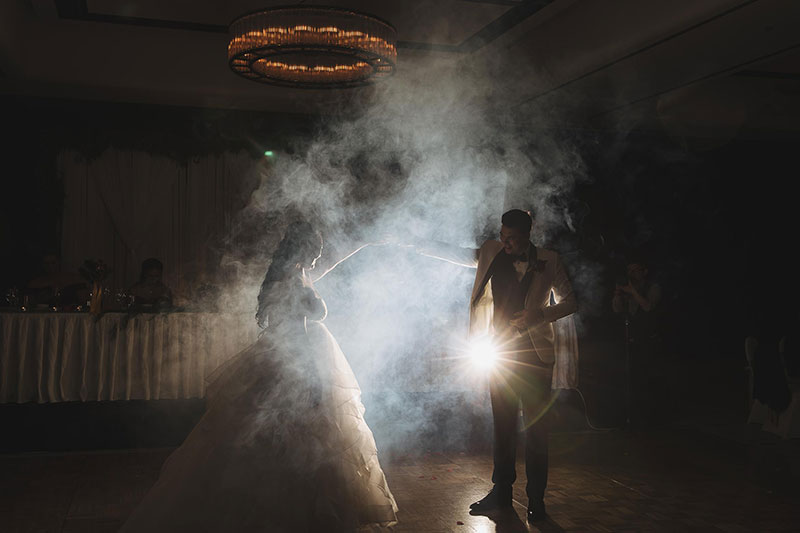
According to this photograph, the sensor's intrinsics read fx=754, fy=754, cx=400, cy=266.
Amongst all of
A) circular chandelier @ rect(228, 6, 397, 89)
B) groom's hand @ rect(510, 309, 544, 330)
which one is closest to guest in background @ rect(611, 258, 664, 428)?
groom's hand @ rect(510, 309, 544, 330)

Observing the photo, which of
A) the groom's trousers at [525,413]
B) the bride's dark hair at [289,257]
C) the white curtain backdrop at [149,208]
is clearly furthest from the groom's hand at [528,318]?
the white curtain backdrop at [149,208]

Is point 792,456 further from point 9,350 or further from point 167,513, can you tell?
point 9,350

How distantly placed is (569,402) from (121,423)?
3.79 m

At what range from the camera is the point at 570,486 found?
15.5 ft

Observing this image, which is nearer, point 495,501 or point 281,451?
point 281,451

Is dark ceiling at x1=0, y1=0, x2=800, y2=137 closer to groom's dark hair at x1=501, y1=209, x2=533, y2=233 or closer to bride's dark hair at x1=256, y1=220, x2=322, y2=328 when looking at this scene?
groom's dark hair at x1=501, y1=209, x2=533, y2=233

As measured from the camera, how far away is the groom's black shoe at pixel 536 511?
3988mm

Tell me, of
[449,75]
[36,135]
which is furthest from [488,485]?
[36,135]

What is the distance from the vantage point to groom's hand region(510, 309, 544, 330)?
13.1 feet

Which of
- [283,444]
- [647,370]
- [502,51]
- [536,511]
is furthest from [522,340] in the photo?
[502,51]

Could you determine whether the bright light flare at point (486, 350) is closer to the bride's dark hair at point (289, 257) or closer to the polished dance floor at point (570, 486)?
the polished dance floor at point (570, 486)

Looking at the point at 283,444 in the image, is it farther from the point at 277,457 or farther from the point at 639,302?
the point at 639,302

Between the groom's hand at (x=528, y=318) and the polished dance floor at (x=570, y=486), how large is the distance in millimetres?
1035

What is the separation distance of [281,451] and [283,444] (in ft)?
0.11
